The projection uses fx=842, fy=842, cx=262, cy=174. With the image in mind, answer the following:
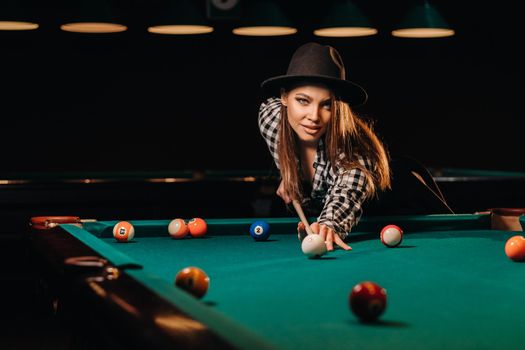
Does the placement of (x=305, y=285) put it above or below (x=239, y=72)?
below

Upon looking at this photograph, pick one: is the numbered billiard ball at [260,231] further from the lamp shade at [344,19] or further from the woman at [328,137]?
the lamp shade at [344,19]

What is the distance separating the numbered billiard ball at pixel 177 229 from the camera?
3.30 metres

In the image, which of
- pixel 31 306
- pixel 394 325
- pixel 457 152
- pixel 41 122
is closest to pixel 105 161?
pixel 41 122

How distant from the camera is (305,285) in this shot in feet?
7.15

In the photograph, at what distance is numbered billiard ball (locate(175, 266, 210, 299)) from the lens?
1910 mm

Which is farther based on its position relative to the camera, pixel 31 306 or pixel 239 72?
pixel 239 72

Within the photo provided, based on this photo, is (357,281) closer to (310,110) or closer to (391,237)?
(391,237)

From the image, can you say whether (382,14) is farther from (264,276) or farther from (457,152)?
(264,276)

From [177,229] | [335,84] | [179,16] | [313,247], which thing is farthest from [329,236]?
[179,16]

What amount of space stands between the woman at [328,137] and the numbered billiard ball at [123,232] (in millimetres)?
670

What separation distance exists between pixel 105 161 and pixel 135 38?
1.37 metres

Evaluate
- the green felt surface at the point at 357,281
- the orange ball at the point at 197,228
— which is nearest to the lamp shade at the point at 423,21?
the green felt surface at the point at 357,281

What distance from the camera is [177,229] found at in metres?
3.29

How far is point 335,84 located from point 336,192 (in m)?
0.49
